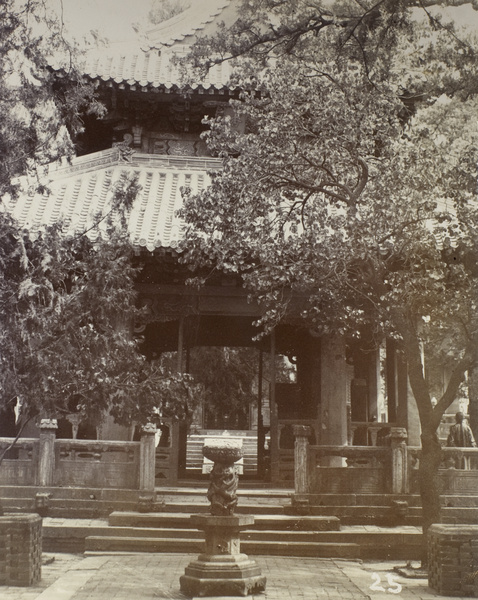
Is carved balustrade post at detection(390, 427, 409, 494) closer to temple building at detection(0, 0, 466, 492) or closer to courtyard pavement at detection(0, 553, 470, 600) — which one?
temple building at detection(0, 0, 466, 492)

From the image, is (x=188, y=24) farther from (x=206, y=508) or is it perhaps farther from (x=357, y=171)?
(x=206, y=508)

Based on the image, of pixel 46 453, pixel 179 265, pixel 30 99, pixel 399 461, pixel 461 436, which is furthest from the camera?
pixel 461 436

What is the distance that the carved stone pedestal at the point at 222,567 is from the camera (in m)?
7.43

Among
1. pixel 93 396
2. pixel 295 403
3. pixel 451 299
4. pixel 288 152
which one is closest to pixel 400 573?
pixel 451 299

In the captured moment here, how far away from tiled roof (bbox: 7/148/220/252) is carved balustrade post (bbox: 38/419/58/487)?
115 inches

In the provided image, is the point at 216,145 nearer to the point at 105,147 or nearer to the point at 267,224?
the point at 267,224

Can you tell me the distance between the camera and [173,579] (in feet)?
26.9

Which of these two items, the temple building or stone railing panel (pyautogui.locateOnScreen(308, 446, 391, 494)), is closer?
stone railing panel (pyautogui.locateOnScreen(308, 446, 391, 494))

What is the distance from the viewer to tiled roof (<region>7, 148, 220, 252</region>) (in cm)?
1280

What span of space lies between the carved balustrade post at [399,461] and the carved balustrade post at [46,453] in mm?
4889

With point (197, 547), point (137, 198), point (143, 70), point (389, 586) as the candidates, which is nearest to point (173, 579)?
point (197, 547)

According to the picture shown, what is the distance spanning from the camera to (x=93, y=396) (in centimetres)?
827

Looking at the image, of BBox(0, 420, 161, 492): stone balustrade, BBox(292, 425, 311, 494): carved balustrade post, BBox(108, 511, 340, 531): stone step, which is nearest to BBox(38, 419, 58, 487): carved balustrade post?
BBox(0, 420, 161, 492): stone balustrade

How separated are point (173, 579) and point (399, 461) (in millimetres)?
4399
